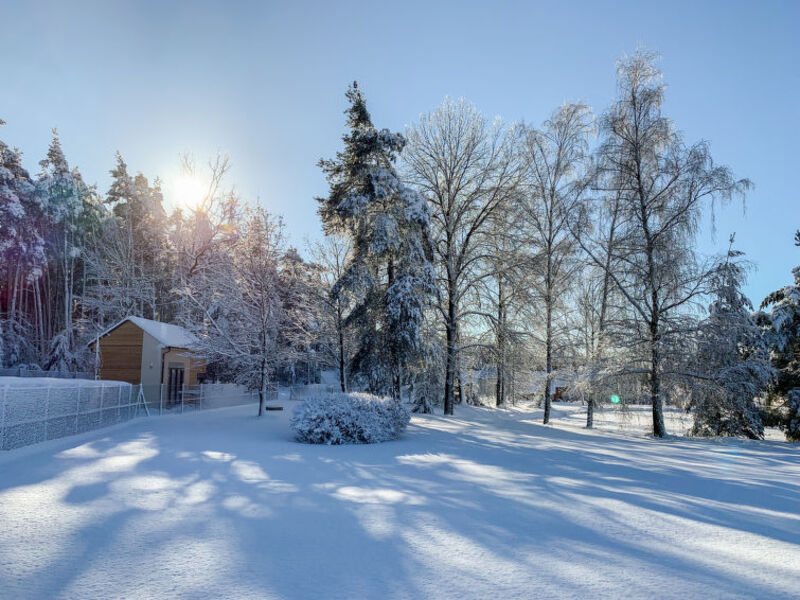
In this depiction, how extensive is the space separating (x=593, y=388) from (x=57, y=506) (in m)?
13.9

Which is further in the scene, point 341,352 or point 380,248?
point 341,352

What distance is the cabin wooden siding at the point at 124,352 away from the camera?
24812 millimetres

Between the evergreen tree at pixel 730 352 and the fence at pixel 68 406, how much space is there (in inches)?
708

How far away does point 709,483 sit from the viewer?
25.0 ft

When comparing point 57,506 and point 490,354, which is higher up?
point 490,354

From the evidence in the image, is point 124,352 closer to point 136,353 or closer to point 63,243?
point 136,353

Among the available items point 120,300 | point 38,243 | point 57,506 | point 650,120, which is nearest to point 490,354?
point 650,120

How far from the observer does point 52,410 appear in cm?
1294

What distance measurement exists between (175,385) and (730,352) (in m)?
23.3

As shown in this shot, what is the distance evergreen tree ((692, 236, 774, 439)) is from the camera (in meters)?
13.5

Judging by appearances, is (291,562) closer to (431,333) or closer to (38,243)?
(431,333)

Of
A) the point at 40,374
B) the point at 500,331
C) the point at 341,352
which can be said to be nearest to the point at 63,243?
the point at 40,374

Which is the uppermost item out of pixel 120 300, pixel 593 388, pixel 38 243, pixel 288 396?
pixel 38 243

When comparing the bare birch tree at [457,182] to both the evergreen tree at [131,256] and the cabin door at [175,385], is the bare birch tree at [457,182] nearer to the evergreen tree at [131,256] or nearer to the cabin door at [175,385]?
the cabin door at [175,385]
